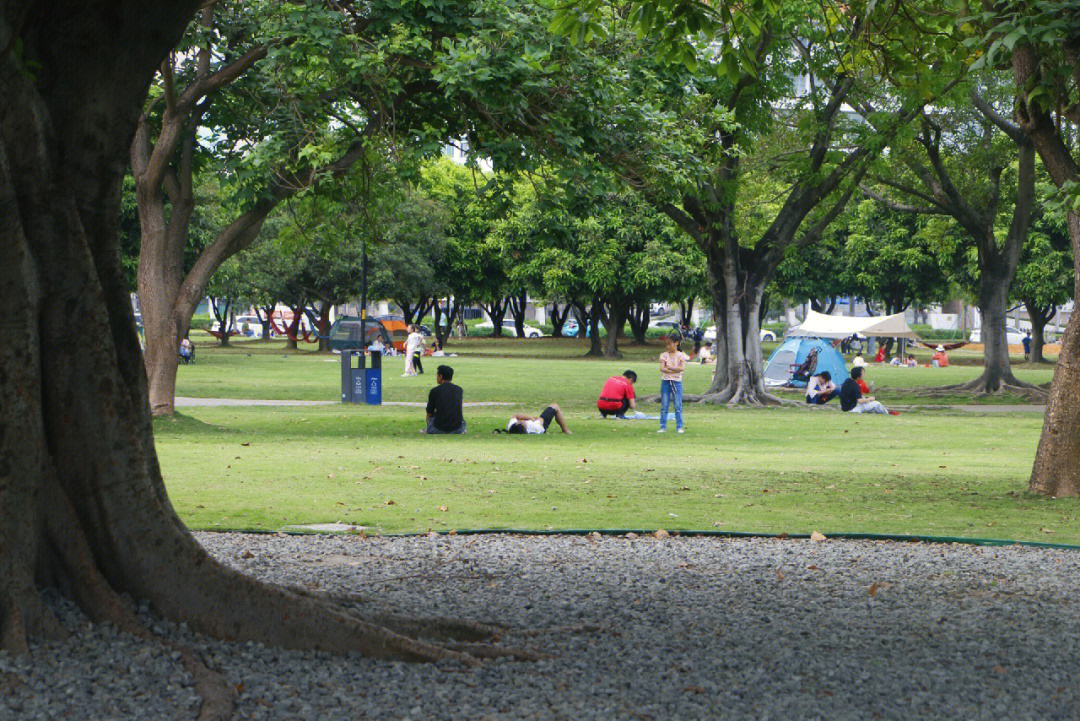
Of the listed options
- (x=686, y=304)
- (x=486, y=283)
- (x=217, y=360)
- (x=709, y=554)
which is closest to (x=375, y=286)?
(x=486, y=283)

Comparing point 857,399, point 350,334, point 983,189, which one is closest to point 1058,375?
point 857,399

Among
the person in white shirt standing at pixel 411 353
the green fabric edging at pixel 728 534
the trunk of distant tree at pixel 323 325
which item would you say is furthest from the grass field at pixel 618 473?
the trunk of distant tree at pixel 323 325

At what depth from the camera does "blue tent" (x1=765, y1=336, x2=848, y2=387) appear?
35.6m

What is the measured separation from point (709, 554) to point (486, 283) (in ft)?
183

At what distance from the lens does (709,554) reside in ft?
26.9

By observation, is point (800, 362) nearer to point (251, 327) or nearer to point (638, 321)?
point (638, 321)

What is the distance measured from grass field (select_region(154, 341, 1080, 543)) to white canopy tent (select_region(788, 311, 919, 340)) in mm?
23079

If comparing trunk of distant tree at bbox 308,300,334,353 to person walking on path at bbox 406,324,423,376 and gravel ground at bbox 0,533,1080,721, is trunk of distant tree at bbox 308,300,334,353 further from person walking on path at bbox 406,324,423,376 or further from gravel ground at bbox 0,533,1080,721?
gravel ground at bbox 0,533,1080,721

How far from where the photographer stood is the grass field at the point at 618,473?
980 cm

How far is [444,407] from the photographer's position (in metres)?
17.9

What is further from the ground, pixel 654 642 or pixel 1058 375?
pixel 1058 375

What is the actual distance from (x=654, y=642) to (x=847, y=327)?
1734 inches

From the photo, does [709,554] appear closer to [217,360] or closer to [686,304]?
[217,360]

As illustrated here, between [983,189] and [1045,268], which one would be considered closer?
[983,189]
